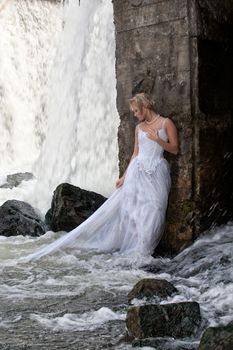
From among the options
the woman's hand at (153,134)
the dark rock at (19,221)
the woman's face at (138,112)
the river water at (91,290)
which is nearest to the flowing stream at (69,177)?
the river water at (91,290)

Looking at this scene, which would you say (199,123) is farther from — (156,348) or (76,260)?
(156,348)

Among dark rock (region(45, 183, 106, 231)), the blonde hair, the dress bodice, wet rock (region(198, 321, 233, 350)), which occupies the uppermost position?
the blonde hair

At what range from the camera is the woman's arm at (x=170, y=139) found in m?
6.37

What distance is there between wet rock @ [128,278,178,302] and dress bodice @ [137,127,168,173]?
206 centimetres

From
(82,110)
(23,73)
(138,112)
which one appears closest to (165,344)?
(138,112)

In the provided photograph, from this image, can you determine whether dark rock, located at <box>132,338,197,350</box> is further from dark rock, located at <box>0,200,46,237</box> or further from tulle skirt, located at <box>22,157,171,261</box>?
dark rock, located at <box>0,200,46,237</box>

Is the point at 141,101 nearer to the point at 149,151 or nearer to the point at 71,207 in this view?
the point at 149,151

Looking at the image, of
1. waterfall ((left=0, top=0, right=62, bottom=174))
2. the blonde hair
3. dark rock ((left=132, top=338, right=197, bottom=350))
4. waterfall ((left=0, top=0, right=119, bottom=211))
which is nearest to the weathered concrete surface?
the blonde hair

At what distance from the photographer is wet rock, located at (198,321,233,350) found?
10.4 feet

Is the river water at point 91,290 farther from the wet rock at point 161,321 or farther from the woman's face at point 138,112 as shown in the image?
the woman's face at point 138,112

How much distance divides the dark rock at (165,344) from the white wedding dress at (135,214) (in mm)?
2678

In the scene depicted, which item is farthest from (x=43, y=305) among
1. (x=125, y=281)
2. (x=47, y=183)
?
(x=47, y=183)

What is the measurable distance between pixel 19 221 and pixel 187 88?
10.8 ft

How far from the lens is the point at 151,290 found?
14.9ft
